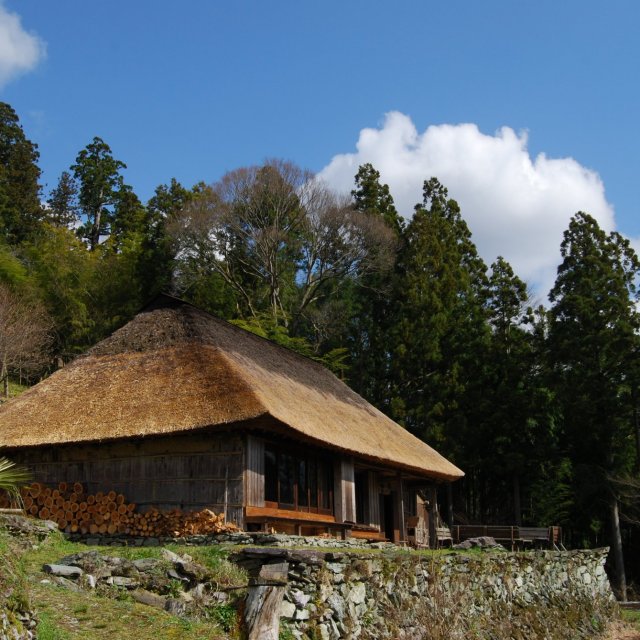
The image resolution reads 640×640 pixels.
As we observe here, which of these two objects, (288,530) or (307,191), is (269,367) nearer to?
(288,530)

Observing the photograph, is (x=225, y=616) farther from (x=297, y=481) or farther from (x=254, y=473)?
(x=297, y=481)

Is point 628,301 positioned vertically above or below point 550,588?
above

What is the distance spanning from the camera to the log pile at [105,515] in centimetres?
1705

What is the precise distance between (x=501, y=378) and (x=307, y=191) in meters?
A: 13.6

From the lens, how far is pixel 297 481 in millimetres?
19516

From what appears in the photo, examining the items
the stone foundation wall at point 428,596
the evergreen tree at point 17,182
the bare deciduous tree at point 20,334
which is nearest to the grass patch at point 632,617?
the stone foundation wall at point 428,596

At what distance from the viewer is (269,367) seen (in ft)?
72.5

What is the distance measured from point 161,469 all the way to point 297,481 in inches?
138

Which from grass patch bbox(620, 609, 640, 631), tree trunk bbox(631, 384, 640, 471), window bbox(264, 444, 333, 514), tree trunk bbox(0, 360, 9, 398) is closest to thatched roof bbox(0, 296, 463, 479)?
window bbox(264, 444, 333, 514)

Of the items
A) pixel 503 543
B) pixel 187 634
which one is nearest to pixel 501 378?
pixel 503 543

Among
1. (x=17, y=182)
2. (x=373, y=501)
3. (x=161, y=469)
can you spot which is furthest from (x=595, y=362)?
(x=17, y=182)

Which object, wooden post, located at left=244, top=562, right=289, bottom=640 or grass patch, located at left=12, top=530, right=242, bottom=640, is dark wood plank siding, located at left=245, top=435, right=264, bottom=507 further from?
wooden post, located at left=244, top=562, right=289, bottom=640

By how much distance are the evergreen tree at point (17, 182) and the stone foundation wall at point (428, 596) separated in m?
41.5

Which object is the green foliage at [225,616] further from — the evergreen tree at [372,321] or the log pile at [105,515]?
the evergreen tree at [372,321]
